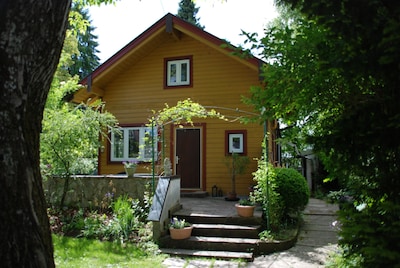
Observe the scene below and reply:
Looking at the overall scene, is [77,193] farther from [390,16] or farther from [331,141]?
[390,16]

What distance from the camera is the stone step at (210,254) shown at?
18.3ft

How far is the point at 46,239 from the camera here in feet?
7.09

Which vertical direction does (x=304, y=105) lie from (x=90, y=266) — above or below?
above

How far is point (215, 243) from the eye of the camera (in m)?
6.05

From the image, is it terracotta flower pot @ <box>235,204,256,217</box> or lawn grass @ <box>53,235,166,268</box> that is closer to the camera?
lawn grass @ <box>53,235,166,268</box>

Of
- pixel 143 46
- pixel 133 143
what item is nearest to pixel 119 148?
pixel 133 143

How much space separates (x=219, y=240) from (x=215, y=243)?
0.34 ft

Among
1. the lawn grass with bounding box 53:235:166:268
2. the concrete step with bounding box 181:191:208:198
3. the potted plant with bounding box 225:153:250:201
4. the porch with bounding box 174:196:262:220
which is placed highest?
the potted plant with bounding box 225:153:250:201

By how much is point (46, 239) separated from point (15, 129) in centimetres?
75

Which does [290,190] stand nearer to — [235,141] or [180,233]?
[180,233]

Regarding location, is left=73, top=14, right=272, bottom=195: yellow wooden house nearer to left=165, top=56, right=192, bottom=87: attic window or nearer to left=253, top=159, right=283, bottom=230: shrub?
left=165, top=56, right=192, bottom=87: attic window

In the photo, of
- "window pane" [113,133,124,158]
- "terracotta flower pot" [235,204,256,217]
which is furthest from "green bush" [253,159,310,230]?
"window pane" [113,133,124,158]

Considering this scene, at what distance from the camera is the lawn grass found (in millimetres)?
5129

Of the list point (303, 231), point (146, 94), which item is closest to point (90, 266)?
point (303, 231)
